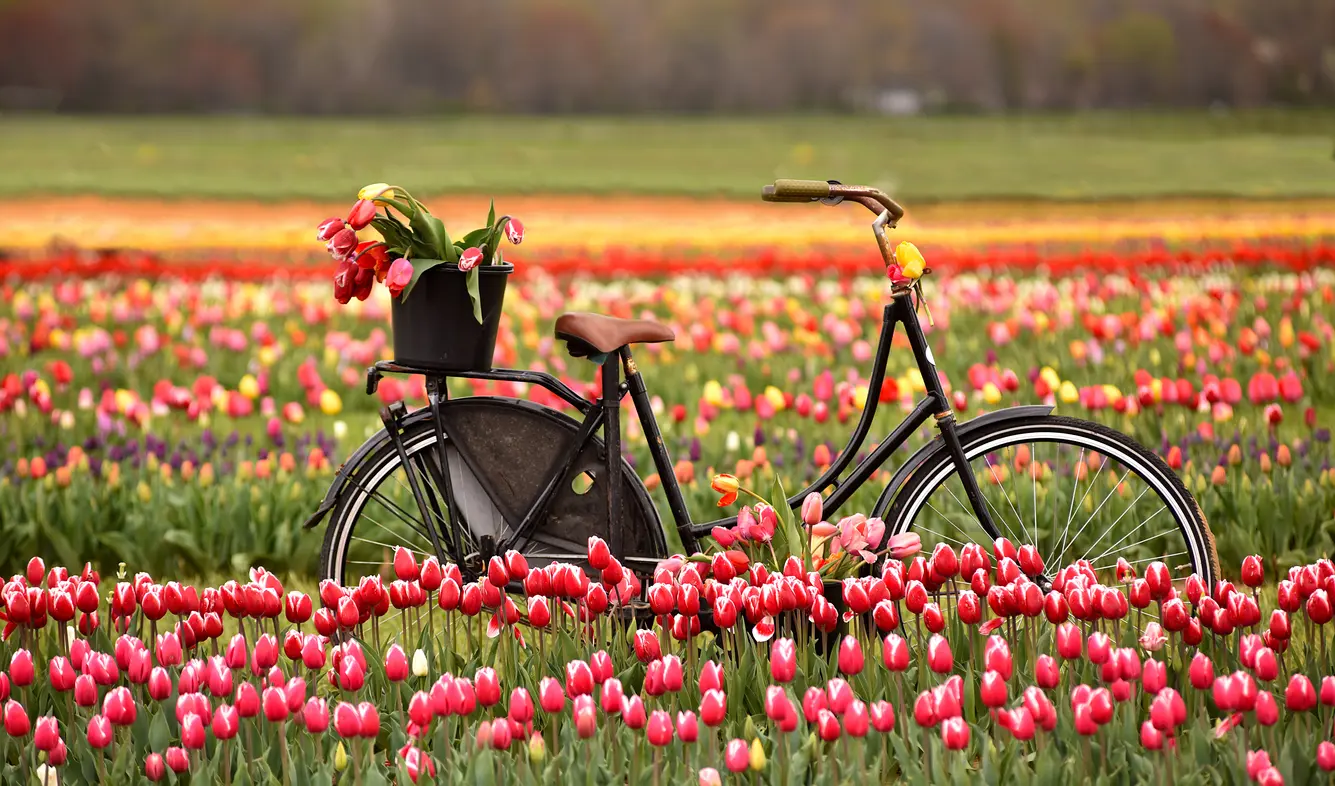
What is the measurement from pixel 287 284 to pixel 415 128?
17.3 ft

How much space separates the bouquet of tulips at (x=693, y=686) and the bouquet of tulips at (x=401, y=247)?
2.49 feet

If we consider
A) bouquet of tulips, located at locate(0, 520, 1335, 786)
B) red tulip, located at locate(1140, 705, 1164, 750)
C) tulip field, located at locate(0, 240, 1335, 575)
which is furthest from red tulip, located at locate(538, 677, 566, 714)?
tulip field, located at locate(0, 240, 1335, 575)

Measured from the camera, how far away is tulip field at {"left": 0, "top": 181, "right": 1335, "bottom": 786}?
8.95ft

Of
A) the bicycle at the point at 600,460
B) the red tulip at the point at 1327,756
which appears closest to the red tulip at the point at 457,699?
the bicycle at the point at 600,460

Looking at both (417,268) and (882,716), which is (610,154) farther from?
(882,716)

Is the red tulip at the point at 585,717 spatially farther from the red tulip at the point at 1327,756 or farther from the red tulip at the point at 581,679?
the red tulip at the point at 1327,756

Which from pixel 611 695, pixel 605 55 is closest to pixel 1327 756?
pixel 611 695

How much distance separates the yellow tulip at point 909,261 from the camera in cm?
356

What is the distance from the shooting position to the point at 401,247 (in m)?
3.71

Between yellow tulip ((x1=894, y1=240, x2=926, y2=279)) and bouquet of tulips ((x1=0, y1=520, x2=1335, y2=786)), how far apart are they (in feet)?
2.46

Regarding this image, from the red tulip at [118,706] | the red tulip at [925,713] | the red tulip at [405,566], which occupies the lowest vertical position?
the red tulip at [118,706]

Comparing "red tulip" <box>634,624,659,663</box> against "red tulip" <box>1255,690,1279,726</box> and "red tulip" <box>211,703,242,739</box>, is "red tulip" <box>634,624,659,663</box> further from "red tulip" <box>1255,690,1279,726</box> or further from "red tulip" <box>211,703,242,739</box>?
"red tulip" <box>1255,690,1279,726</box>

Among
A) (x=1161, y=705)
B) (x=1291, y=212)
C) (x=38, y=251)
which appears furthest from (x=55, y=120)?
(x=1161, y=705)

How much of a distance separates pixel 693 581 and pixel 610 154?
12844mm
